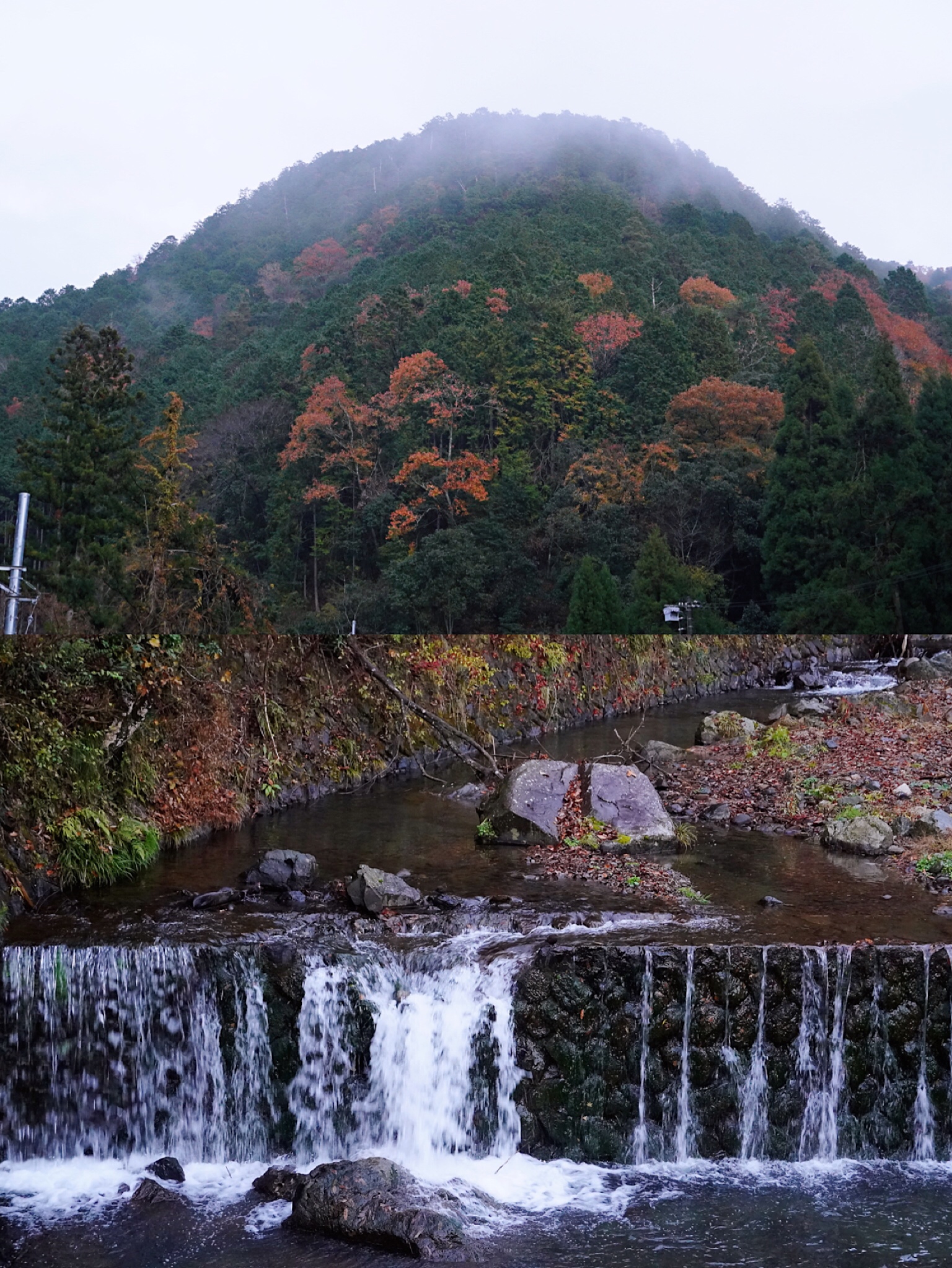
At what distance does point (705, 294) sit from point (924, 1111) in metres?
43.5

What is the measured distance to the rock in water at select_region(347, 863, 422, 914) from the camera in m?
6.32

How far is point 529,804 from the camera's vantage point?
8422 mm

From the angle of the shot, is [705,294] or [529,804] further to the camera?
[705,294]

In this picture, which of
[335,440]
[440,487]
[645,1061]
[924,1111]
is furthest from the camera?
[335,440]

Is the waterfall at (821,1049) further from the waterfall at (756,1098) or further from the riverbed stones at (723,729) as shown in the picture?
the riverbed stones at (723,729)

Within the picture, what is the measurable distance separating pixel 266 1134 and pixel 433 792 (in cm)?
569

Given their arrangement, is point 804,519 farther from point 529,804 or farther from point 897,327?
point 897,327

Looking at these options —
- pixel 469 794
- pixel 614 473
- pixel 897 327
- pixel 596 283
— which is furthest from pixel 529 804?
pixel 897 327

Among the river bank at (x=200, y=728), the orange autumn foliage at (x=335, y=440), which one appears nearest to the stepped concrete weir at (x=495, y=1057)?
the river bank at (x=200, y=728)

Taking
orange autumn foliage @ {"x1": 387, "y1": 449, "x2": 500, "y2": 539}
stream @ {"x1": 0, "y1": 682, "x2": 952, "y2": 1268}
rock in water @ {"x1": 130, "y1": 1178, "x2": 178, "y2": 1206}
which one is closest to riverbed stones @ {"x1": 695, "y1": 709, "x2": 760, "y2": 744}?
stream @ {"x1": 0, "y1": 682, "x2": 952, "y2": 1268}

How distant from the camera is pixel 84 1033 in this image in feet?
17.4

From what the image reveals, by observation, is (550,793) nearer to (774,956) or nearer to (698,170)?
(774,956)

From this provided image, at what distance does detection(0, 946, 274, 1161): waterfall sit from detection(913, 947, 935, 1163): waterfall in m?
3.42

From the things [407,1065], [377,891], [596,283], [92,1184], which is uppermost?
[596,283]
